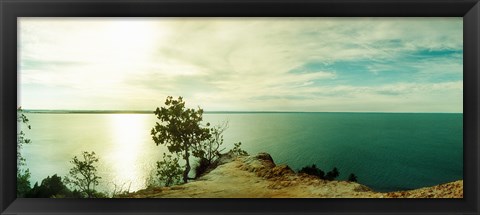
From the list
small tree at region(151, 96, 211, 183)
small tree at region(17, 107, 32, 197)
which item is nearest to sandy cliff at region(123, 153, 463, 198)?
small tree at region(151, 96, 211, 183)

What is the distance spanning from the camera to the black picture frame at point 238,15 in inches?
68.5

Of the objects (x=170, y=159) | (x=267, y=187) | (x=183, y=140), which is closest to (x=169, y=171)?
(x=170, y=159)

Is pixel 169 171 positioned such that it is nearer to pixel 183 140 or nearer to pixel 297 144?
pixel 183 140

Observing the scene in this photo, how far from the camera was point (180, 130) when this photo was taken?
6.21 ft

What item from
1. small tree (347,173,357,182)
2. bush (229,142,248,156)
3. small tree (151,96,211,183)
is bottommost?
small tree (347,173,357,182)

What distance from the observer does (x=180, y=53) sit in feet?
6.05

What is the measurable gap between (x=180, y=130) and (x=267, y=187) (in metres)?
0.49

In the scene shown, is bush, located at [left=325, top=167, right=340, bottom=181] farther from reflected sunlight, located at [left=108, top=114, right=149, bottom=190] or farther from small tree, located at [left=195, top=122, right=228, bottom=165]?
reflected sunlight, located at [left=108, top=114, right=149, bottom=190]

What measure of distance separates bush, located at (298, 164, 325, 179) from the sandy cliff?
2 centimetres

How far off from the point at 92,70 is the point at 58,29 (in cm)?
24

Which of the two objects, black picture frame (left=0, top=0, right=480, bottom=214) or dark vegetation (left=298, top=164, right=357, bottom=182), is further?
dark vegetation (left=298, top=164, right=357, bottom=182)

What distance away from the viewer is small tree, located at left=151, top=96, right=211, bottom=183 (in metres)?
1.86
